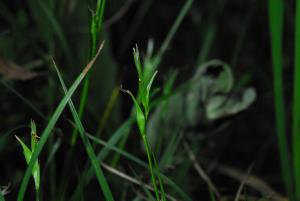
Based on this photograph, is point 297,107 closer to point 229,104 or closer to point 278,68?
point 278,68

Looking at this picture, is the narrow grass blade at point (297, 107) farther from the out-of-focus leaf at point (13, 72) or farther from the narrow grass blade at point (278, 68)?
the out-of-focus leaf at point (13, 72)

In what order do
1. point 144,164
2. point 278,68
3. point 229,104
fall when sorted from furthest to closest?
1. point 229,104
2. point 278,68
3. point 144,164

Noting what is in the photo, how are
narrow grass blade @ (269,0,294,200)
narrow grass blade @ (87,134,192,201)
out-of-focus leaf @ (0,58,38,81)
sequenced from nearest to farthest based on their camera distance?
narrow grass blade @ (87,134,192,201) < narrow grass blade @ (269,0,294,200) < out-of-focus leaf @ (0,58,38,81)

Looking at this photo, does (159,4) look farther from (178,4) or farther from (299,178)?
(299,178)

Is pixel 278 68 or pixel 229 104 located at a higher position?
pixel 278 68

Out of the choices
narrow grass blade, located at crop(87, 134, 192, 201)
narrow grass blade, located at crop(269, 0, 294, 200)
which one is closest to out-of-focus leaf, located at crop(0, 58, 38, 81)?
narrow grass blade, located at crop(87, 134, 192, 201)

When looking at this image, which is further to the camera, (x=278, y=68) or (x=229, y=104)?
(x=229, y=104)

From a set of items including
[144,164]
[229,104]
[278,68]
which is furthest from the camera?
[229,104]

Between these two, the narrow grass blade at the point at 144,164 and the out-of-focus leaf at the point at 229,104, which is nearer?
the narrow grass blade at the point at 144,164

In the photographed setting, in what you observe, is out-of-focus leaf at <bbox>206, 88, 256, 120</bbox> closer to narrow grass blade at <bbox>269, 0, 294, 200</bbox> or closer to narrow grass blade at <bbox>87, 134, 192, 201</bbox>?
narrow grass blade at <bbox>269, 0, 294, 200</bbox>

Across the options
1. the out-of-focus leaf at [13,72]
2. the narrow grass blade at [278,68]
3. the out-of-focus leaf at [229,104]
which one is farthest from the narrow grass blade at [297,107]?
the out-of-focus leaf at [13,72]

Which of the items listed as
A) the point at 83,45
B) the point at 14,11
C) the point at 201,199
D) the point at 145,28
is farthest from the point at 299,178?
the point at 14,11

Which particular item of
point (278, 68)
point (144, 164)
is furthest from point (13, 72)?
point (278, 68)
